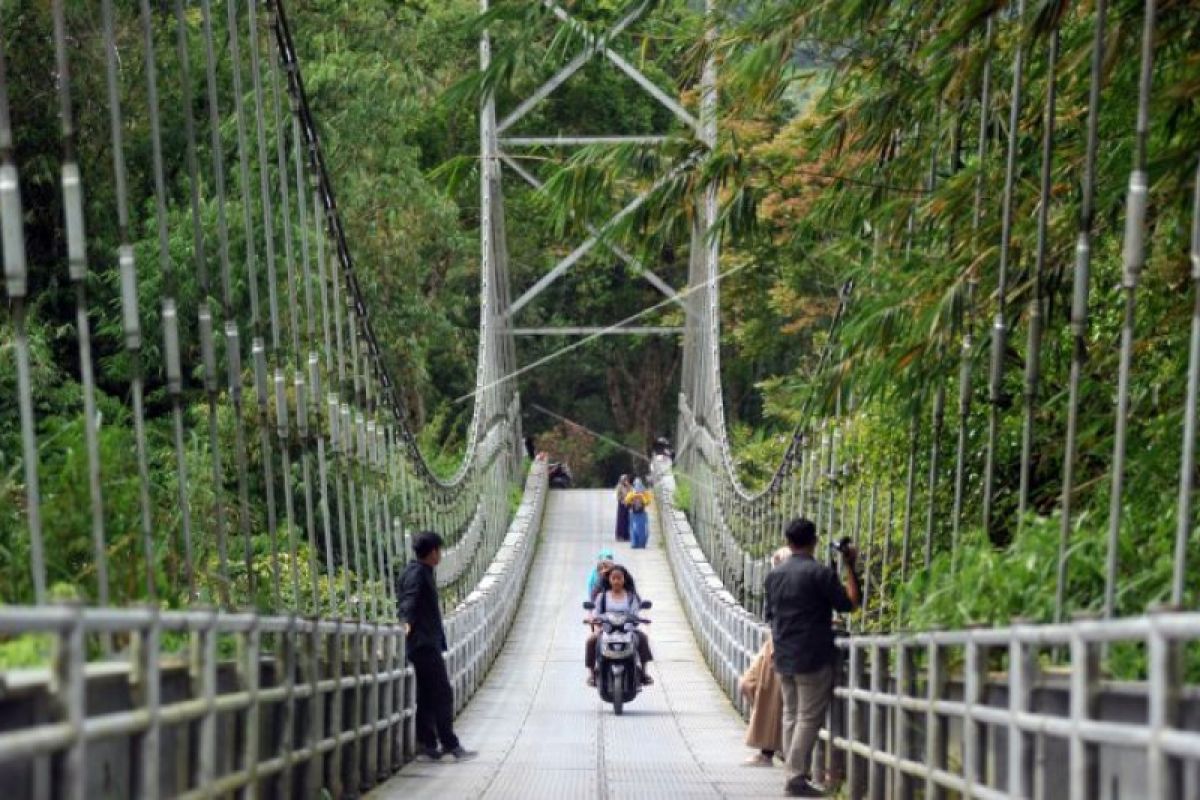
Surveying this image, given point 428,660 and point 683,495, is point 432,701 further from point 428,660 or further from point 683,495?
point 683,495

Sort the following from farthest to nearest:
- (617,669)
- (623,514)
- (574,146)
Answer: (574,146) < (623,514) < (617,669)

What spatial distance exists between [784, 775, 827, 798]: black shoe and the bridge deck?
0.23 feet

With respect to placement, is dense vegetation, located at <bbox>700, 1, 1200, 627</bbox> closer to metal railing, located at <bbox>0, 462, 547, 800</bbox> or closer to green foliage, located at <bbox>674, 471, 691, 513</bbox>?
metal railing, located at <bbox>0, 462, 547, 800</bbox>

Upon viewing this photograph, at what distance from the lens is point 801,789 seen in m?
11.8

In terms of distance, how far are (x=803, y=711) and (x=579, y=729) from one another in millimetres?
6174

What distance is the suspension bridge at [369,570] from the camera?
6.31 metres

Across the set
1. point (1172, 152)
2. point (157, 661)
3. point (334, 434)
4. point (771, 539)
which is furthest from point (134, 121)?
point (157, 661)

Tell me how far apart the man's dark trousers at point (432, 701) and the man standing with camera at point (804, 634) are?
2431 millimetres

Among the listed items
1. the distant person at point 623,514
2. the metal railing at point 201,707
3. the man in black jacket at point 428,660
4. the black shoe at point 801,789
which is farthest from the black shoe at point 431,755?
the distant person at point 623,514

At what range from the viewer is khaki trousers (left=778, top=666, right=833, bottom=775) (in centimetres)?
1176

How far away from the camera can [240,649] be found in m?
8.07

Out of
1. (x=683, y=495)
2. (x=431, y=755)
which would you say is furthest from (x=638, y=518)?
(x=431, y=755)

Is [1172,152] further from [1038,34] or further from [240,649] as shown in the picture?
[240,649]

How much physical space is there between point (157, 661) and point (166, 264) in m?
2.78
